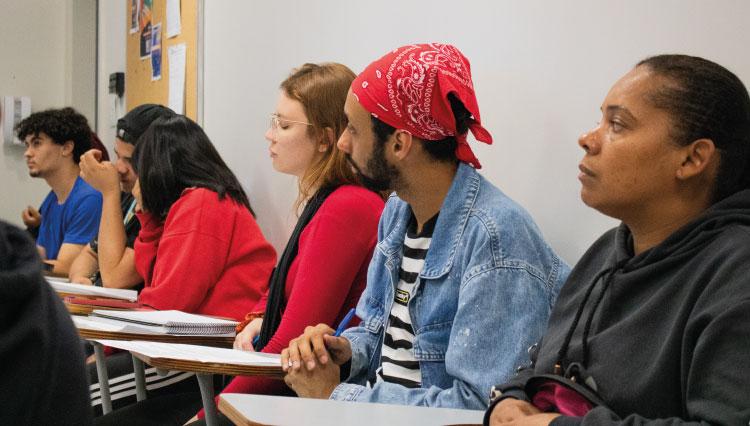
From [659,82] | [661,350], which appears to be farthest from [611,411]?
[659,82]

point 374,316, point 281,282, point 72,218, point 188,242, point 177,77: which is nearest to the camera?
point 374,316

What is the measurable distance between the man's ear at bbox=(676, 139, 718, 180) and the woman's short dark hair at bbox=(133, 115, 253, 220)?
208 cm

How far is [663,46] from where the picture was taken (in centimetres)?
186

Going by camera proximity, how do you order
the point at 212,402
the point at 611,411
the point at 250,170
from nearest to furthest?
the point at 611,411 < the point at 212,402 < the point at 250,170

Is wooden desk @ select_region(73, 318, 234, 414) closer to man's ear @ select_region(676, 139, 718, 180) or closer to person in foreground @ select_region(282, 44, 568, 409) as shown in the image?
person in foreground @ select_region(282, 44, 568, 409)

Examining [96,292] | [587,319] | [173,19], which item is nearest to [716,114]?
[587,319]

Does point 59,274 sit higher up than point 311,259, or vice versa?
point 311,259

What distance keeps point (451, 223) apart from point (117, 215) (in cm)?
228

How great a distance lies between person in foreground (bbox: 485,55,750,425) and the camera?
125 cm

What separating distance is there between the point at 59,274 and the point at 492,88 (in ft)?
9.05

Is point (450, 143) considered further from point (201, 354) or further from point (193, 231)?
point (193, 231)

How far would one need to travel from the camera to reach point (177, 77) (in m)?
4.57

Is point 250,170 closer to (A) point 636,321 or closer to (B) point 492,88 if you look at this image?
(B) point 492,88

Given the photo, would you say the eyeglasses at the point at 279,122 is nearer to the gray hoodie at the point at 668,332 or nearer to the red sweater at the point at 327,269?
the red sweater at the point at 327,269
